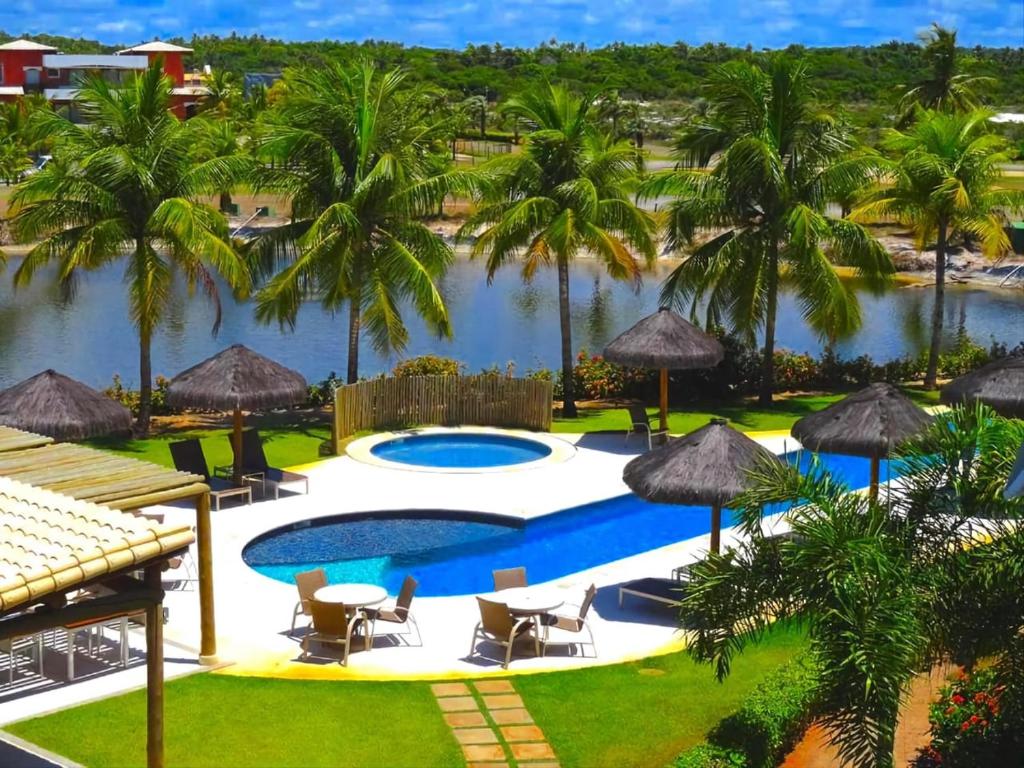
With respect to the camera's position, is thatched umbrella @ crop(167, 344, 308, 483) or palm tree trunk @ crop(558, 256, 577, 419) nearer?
thatched umbrella @ crop(167, 344, 308, 483)

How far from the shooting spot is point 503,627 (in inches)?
583

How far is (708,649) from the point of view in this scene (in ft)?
35.7

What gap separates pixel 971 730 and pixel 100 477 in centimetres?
766

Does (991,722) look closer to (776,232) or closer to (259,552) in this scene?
(259,552)

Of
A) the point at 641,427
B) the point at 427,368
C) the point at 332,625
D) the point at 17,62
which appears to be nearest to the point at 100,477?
the point at 332,625

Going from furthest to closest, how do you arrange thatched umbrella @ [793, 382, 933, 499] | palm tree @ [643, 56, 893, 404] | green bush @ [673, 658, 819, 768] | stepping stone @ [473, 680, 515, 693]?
palm tree @ [643, 56, 893, 404]
thatched umbrella @ [793, 382, 933, 499]
stepping stone @ [473, 680, 515, 693]
green bush @ [673, 658, 819, 768]

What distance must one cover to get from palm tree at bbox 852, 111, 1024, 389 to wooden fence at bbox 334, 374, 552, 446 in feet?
26.6

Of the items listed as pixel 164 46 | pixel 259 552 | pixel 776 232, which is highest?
pixel 164 46

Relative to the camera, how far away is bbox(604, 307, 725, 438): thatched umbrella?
24438mm

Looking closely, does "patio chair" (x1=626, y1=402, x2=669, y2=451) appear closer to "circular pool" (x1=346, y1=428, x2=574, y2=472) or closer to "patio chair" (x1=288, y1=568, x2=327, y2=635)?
"circular pool" (x1=346, y1=428, x2=574, y2=472)

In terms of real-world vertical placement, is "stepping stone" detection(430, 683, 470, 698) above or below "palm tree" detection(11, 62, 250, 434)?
below

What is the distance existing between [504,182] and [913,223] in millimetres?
9178

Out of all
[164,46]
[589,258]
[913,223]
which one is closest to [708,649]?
[913,223]

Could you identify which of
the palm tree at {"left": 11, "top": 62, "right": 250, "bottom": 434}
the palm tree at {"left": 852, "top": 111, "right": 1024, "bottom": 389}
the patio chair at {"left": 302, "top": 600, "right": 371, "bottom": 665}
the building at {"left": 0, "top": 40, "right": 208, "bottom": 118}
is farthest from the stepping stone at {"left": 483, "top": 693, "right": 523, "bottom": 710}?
the building at {"left": 0, "top": 40, "right": 208, "bottom": 118}
